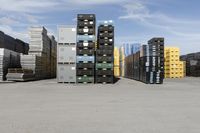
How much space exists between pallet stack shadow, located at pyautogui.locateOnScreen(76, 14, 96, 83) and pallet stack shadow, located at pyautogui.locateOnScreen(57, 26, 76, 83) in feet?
1.07

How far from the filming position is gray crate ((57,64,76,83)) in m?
Answer: 22.9

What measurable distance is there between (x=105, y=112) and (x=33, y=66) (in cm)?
1930

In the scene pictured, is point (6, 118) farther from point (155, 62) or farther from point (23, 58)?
point (23, 58)

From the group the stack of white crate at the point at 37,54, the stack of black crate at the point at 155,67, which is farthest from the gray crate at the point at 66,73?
the stack of black crate at the point at 155,67

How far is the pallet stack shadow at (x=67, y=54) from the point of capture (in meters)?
22.9

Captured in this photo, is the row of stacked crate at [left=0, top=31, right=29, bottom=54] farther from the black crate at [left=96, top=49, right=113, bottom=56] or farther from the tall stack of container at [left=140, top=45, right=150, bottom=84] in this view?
the tall stack of container at [left=140, top=45, right=150, bottom=84]

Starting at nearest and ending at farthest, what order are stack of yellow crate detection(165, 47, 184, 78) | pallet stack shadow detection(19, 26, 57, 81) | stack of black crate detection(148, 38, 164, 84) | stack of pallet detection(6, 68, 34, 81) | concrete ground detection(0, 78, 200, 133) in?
concrete ground detection(0, 78, 200, 133) < stack of black crate detection(148, 38, 164, 84) < stack of pallet detection(6, 68, 34, 81) < pallet stack shadow detection(19, 26, 57, 81) < stack of yellow crate detection(165, 47, 184, 78)

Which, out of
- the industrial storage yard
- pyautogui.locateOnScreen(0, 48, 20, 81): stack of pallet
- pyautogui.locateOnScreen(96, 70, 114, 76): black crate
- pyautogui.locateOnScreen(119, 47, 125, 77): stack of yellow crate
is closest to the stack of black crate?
the industrial storage yard

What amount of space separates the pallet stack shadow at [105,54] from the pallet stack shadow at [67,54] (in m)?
1.61

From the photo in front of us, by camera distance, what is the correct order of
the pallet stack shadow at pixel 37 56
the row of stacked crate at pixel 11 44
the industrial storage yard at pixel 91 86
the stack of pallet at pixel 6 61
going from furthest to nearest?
the row of stacked crate at pixel 11 44 < the pallet stack shadow at pixel 37 56 < the stack of pallet at pixel 6 61 < the industrial storage yard at pixel 91 86

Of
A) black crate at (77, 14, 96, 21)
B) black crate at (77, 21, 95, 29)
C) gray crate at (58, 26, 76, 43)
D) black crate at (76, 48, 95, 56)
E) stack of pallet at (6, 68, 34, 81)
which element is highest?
black crate at (77, 14, 96, 21)

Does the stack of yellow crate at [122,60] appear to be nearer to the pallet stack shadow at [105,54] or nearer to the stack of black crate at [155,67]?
the stack of black crate at [155,67]

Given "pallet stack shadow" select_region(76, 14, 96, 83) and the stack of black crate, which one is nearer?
"pallet stack shadow" select_region(76, 14, 96, 83)

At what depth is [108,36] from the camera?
2383cm
